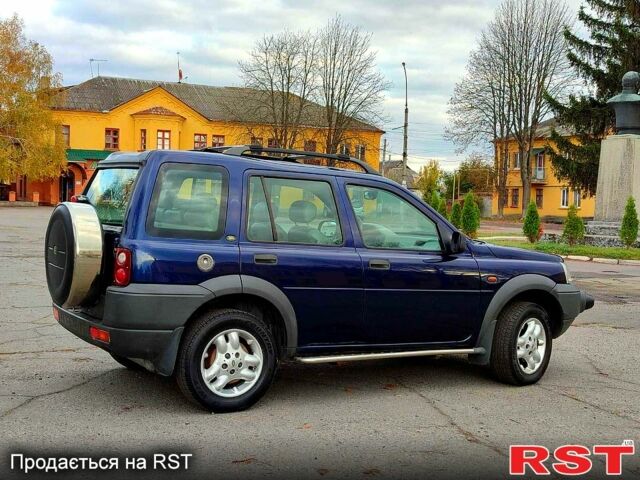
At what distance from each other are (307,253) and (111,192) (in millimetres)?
1606

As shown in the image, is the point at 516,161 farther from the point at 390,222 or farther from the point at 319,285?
the point at 319,285

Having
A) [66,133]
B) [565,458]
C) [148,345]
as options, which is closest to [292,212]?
[148,345]

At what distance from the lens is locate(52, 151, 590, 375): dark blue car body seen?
190 inches

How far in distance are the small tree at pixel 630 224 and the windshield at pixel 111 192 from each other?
21.2 m

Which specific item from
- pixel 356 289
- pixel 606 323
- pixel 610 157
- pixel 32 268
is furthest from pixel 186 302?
pixel 610 157

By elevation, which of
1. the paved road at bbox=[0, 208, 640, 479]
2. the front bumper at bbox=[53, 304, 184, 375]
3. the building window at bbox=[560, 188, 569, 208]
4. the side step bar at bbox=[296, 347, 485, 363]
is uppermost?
the building window at bbox=[560, 188, 569, 208]

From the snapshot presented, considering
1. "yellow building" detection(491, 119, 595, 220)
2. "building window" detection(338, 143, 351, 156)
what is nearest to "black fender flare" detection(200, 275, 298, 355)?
"building window" detection(338, 143, 351, 156)

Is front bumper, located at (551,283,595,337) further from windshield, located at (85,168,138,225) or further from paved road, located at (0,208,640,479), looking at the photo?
windshield, located at (85,168,138,225)

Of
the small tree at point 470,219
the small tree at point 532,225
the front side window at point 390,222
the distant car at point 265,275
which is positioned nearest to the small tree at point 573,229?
the small tree at point 532,225

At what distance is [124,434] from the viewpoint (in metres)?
4.58

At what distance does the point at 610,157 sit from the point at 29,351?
22.6 meters

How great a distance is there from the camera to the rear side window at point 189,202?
4.96 m

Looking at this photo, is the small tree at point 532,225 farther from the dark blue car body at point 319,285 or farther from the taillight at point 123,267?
the taillight at point 123,267

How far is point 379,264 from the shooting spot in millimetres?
5551
